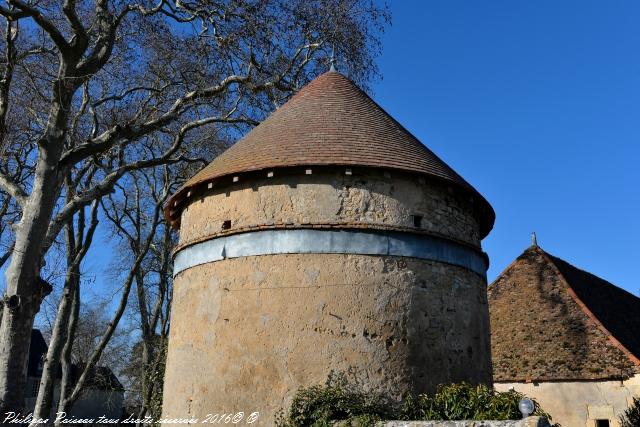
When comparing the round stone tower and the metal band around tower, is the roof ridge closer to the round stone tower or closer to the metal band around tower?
the round stone tower

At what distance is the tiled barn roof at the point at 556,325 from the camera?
15070mm

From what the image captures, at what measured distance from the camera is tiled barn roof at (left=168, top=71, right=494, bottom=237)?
31.5ft

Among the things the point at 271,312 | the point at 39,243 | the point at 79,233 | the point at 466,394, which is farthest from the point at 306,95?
the point at 79,233

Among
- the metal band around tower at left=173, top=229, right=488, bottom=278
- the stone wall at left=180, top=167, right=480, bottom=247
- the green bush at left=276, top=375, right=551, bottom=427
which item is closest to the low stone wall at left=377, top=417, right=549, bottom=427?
the green bush at left=276, top=375, right=551, bottom=427

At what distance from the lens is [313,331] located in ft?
28.7

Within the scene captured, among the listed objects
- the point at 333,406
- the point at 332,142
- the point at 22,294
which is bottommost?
the point at 333,406

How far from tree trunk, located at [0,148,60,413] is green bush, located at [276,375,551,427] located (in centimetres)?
371

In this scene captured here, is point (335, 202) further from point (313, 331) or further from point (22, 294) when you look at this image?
point (22, 294)

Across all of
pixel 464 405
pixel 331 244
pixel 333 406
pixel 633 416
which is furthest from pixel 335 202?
pixel 633 416

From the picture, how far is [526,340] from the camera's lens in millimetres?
16594

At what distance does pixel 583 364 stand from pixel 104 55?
1288cm

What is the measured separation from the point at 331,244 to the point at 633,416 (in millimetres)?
9176

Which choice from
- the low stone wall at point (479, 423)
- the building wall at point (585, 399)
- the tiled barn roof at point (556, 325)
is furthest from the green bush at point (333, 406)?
the tiled barn roof at point (556, 325)

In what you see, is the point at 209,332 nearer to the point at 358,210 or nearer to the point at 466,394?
the point at 358,210
